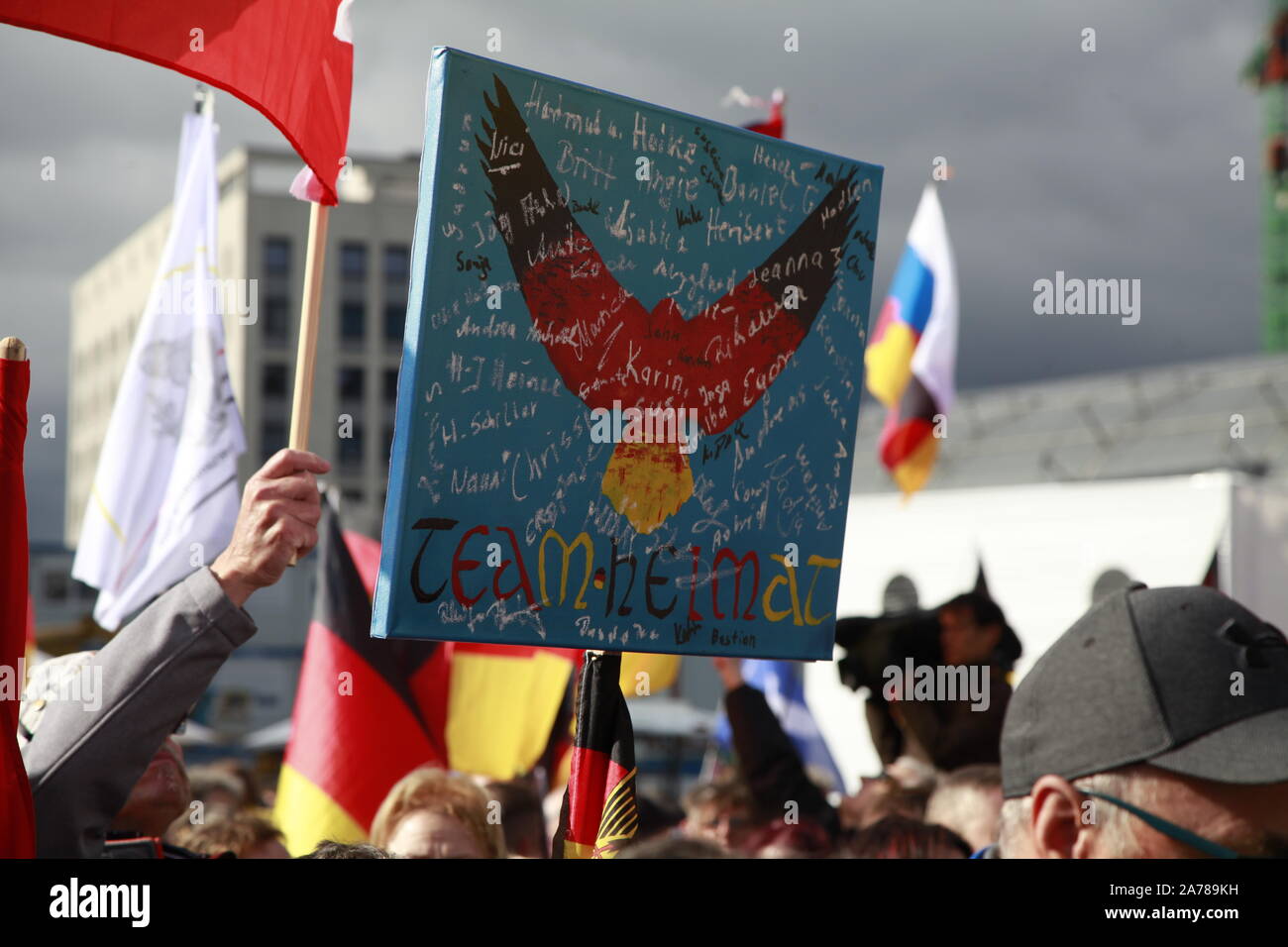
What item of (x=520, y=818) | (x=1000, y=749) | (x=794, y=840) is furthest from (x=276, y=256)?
(x=1000, y=749)

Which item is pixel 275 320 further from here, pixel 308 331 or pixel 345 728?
pixel 308 331

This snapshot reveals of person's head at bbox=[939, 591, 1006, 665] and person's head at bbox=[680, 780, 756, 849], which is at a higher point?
person's head at bbox=[939, 591, 1006, 665]

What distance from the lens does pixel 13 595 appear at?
90.8 inches

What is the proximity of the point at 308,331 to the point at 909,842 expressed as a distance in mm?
2011

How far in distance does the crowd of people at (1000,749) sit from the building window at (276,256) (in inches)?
2555

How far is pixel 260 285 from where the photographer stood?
6638cm

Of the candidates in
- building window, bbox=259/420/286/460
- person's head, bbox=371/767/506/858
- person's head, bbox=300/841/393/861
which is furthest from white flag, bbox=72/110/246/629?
building window, bbox=259/420/286/460

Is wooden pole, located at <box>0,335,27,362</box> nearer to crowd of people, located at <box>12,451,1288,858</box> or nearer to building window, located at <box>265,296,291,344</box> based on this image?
crowd of people, located at <box>12,451,1288,858</box>

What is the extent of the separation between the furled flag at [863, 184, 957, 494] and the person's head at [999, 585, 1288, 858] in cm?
856

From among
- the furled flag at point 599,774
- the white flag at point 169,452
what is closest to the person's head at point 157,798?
Answer: the furled flag at point 599,774

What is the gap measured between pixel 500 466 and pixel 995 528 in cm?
766

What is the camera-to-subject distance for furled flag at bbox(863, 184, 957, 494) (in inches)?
414
